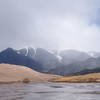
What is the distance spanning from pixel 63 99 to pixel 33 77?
151 metres

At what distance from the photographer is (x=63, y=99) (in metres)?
38.3

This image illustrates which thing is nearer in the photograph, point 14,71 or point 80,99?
point 80,99

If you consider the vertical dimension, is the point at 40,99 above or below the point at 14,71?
below

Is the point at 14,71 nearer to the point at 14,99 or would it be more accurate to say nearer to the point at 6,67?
the point at 6,67

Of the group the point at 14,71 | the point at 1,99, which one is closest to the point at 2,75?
the point at 14,71

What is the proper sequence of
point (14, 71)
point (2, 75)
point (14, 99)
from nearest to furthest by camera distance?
1. point (14, 99)
2. point (2, 75)
3. point (14, 71)

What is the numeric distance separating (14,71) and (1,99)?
497 ft

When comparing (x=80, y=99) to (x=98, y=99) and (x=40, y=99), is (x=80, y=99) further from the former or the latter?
(x=40, y=99)

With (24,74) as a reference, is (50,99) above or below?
below

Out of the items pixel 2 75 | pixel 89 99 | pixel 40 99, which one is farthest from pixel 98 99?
pixel 2 75

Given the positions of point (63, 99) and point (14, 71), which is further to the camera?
point (14, 71)

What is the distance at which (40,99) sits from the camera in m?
38.3

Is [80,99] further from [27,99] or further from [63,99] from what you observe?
[27,99]

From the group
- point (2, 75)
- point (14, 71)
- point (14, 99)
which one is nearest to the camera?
point (14, 99)
